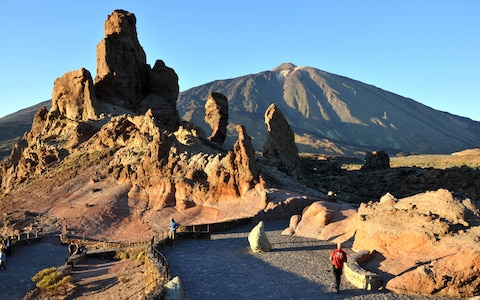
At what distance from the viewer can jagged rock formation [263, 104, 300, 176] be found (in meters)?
41.7

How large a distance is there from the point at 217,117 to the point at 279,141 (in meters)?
12.1

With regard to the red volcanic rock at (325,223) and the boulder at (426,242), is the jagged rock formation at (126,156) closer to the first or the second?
the red volcanic rock at (325,223)

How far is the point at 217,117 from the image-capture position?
52.2 meters

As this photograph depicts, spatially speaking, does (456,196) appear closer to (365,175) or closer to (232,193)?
(232,193)

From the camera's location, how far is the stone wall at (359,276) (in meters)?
11.2

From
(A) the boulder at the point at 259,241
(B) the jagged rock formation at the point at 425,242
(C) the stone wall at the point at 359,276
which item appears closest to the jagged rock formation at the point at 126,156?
(A) the boulder at the point at 259,241

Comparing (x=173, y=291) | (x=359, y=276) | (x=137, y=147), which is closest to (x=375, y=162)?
(x=137, y=147)

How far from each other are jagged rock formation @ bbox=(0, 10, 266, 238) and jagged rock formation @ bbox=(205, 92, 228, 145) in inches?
9.5

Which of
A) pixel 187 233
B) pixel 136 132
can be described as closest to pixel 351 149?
pixel 136 132

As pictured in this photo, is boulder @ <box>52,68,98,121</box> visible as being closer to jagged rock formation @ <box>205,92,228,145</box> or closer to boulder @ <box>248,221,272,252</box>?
jagged rock formation @ <box>205,92,228,145</box>

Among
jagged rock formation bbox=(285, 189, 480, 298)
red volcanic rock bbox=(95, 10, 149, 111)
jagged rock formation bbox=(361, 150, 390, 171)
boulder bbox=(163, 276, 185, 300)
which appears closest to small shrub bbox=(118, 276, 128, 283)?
boulder bbox=(163, 276, 185, 300)

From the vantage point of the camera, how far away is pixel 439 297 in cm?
1051

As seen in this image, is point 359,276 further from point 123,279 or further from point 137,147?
point 137,147

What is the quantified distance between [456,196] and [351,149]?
148099 millimetres
